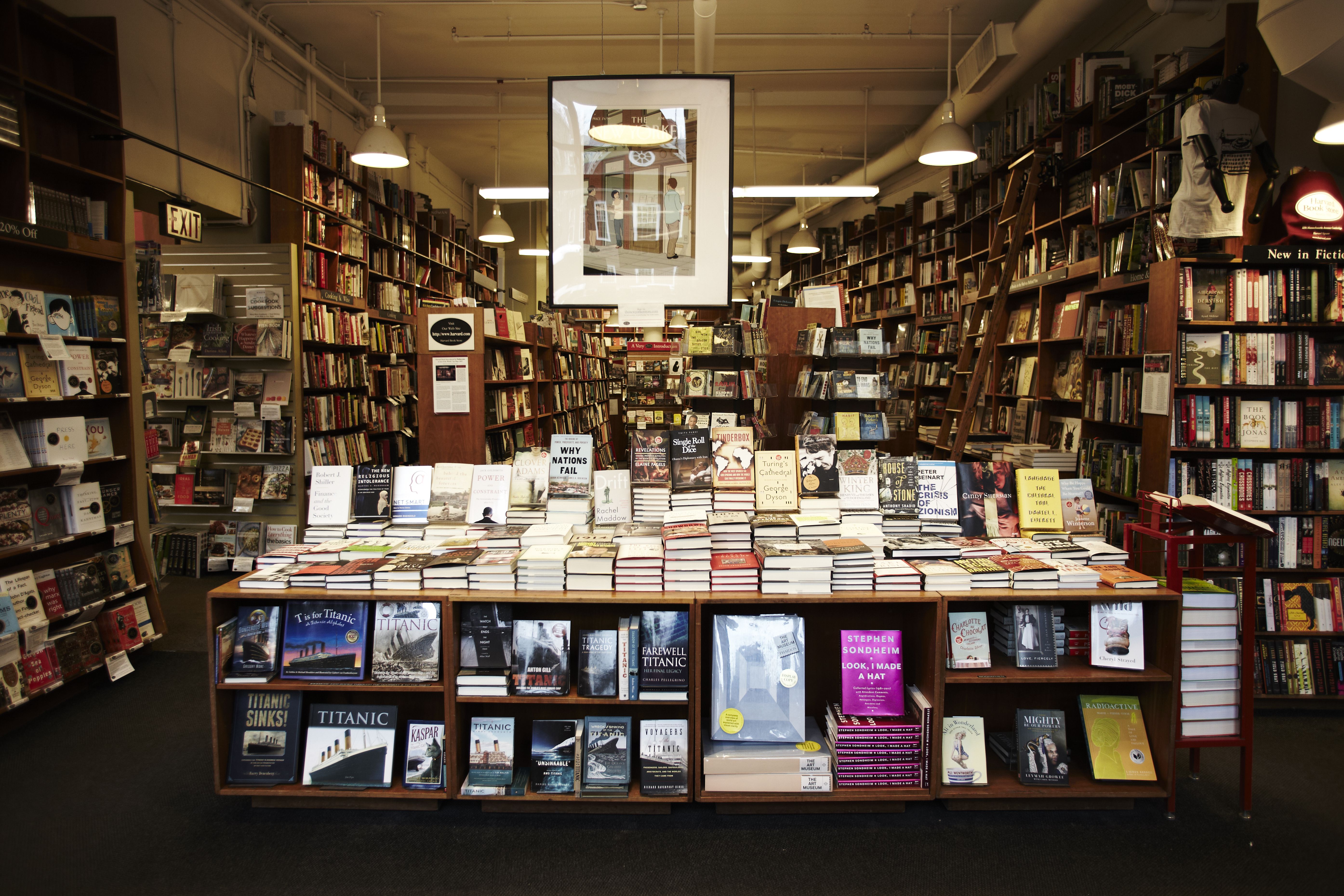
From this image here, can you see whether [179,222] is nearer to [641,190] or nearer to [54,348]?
[54,348]

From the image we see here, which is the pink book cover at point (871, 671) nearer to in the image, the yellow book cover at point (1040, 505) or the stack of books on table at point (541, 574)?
the yellow book cover at point (1040, 505)

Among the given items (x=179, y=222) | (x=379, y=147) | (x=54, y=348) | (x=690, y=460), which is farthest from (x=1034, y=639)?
(x=179, y=222)

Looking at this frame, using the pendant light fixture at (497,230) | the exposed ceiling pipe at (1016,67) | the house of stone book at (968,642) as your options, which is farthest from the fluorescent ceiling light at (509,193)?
the house of stone book at (968,642)

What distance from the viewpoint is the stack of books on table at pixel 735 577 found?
2553 millimetres

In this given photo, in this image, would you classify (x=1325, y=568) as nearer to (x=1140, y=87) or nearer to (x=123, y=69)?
(x=1140, y=87)

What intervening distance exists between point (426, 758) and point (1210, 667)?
2.77 m

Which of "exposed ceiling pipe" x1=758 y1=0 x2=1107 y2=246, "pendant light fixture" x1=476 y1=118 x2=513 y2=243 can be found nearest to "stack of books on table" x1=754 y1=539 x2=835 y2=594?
"exposed ceiling pipe" x1=758 y1=0 x2=1107 y2=246

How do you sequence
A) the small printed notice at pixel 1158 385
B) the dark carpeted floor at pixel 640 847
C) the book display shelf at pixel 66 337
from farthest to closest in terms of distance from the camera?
the small printed notice at pixel 1158 385, the book display shelf at pixel 66 337, the dark carpeted floor at pixel 640 847

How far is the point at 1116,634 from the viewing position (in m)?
2.59

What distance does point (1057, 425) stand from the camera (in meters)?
5.06

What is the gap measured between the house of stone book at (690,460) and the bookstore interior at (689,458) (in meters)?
0.02

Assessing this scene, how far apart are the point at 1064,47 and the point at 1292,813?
230 inches

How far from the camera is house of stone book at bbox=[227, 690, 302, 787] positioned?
2545 millimetres

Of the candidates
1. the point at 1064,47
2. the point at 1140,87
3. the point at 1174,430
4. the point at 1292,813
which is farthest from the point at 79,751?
the point at 1064,47
